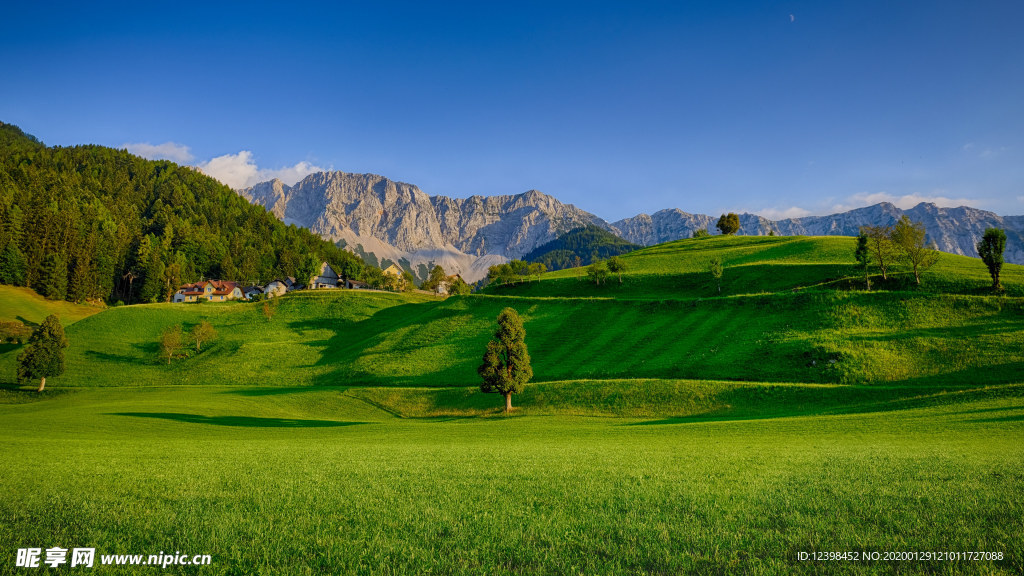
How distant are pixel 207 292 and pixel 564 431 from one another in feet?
561

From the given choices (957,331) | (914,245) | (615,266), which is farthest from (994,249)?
(615,266)

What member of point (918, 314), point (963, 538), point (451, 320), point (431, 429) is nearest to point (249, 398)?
point (431, 429)

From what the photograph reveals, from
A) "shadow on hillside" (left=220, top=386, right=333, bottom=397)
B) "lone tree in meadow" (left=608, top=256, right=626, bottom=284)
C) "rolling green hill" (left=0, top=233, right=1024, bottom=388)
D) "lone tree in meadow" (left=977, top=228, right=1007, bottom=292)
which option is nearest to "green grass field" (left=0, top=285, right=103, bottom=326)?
"rolling green hill" (left=0, top=233, right=1024, bottom=388)

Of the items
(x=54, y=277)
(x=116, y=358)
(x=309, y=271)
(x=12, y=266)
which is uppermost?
(x=309, y=271)

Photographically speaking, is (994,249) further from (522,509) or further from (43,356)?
(43,356)

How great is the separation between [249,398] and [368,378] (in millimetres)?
15470

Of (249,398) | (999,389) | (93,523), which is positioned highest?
(93,523)

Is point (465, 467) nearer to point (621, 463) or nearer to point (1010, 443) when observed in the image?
point (621, 463)

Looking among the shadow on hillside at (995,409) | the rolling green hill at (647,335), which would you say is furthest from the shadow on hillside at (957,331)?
the shadow on hillside at (995,409)

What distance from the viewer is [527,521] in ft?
28.3

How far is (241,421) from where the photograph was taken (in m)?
45.9

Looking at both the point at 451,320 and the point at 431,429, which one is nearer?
the point at 431,429

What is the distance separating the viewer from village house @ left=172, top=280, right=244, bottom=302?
16038cm

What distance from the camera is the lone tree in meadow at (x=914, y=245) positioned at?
76.4m
